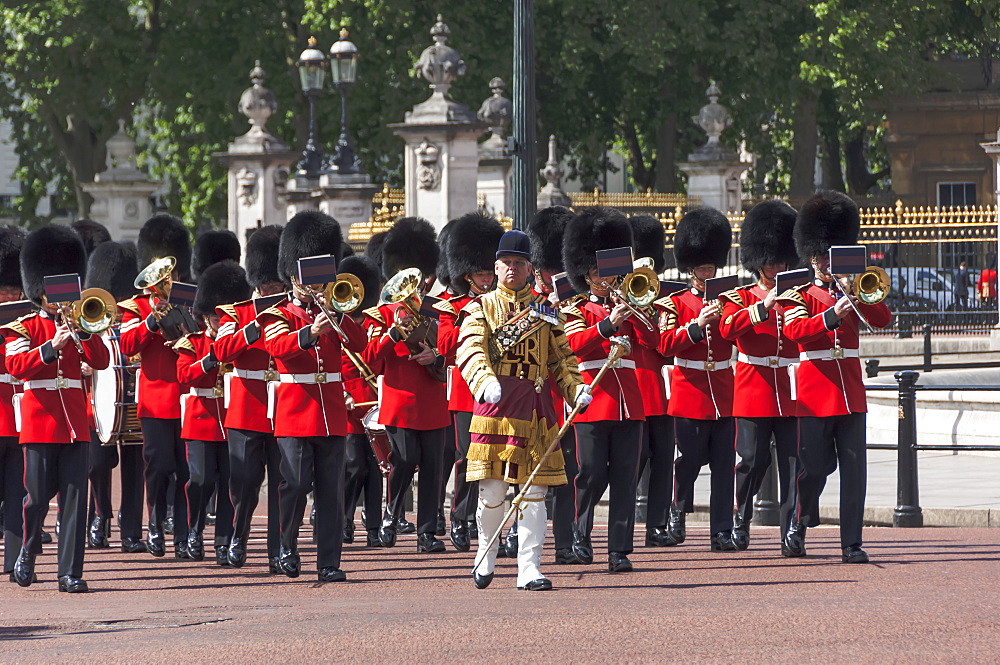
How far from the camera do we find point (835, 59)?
2859 cm

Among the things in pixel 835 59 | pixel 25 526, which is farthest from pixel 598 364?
pixel 835 59

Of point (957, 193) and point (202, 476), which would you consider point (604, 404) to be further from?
point (957, 193)

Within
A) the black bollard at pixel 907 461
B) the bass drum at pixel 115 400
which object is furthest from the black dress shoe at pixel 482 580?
the black bollard at pixel 907 461

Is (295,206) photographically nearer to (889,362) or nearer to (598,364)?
(889,362)

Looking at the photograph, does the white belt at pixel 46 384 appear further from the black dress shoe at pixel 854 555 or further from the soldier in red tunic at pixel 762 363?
the black dress shoe at pixel 854 555

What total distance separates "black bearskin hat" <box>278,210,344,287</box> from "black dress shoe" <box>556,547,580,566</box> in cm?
181

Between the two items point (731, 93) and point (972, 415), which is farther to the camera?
point (731, 93)

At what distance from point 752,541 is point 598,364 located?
158cm

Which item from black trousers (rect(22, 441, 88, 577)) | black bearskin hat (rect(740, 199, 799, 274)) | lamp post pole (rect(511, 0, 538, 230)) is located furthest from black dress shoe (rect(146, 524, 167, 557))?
lamp post pole (rect(511, 0, 538, 230))

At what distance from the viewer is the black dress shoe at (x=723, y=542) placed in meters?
9.43

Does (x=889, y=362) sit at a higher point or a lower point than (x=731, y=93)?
lower

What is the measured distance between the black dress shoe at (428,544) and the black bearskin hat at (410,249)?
68.5 inches

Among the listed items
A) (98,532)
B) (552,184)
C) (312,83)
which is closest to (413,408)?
(98,532)

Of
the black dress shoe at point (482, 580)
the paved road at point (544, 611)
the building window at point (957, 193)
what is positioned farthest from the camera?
the building window at point (957, 193)
